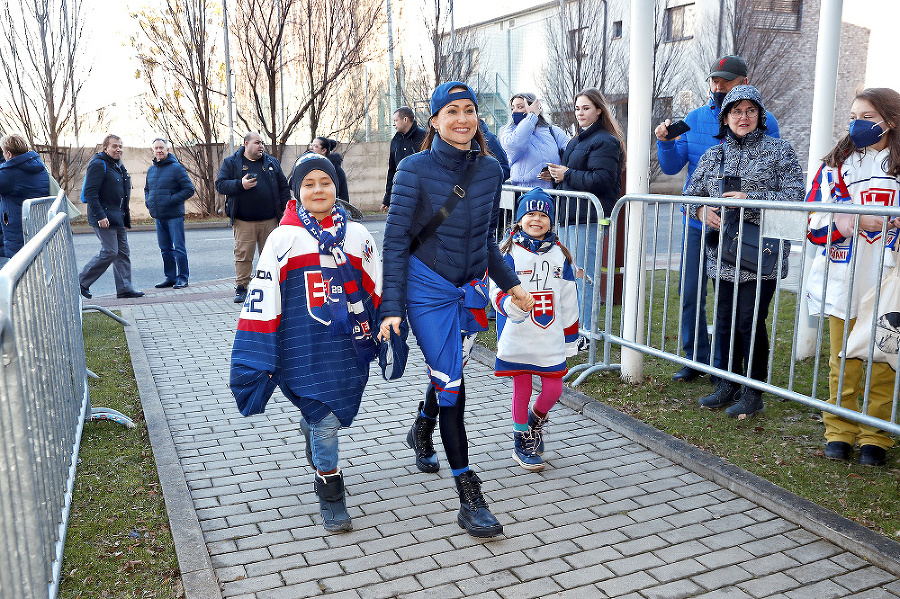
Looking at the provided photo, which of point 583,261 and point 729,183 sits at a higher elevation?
point 729,183

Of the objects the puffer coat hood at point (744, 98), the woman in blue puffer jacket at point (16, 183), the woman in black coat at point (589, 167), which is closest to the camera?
the puffer coat hood at point (744, 98)

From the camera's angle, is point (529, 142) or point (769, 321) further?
point (769, 321)

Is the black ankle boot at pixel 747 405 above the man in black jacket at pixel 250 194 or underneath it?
underneath

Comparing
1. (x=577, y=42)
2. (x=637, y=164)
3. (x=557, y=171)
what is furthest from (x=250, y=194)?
(x=577, y=42)

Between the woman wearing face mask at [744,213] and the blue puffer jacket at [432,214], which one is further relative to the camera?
the woman wearing face mask at [744,213]

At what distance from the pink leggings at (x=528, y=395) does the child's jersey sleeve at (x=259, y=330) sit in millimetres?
1580

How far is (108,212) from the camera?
33.7ft

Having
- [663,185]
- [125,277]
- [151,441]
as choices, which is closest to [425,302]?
[151,441]

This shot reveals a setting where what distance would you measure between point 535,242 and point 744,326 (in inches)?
62.9

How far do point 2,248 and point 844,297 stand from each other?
9429 mm

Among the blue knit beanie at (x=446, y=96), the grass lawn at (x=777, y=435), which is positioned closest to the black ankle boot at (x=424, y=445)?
the grass lawn at (x=777, y=435)

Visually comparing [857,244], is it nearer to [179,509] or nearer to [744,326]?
[744,326]

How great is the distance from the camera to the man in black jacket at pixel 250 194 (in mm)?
9453

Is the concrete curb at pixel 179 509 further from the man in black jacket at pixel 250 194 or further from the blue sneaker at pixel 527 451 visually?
the man in black jacket at pixel 250 194
